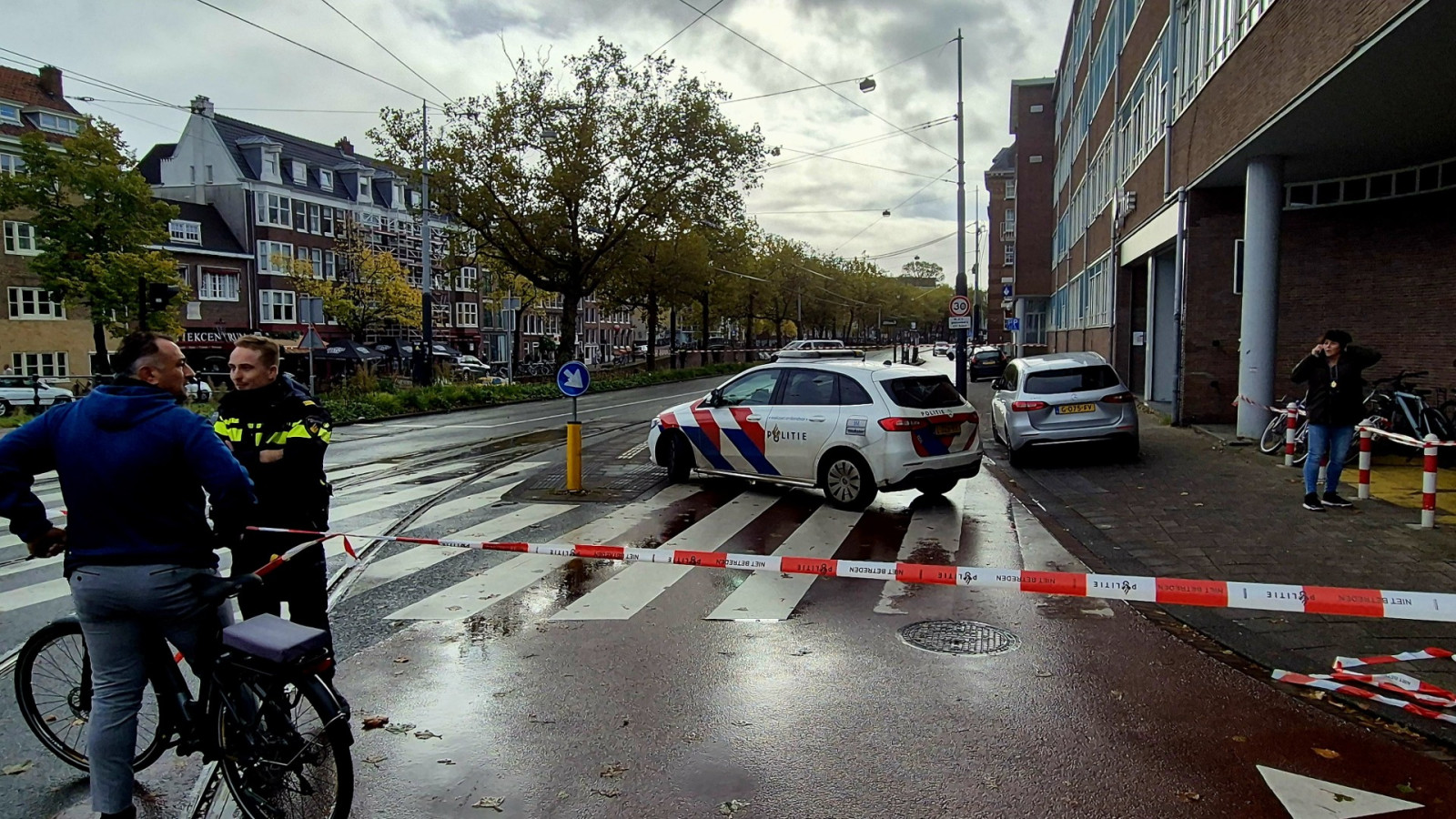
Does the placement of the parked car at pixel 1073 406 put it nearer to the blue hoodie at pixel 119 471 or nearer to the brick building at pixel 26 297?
the blue hoodie at pixel 119 471


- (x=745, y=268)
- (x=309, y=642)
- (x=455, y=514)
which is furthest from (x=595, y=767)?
(x=745, y=268)

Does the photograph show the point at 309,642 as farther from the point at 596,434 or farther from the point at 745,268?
the point at 745,268

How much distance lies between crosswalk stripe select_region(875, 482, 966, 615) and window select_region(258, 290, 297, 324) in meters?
52.6

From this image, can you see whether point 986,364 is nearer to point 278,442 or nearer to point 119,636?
point 278,442

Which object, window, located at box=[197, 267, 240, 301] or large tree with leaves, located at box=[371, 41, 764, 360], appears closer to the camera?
large tree with leaves, located at box=[371, 41, 764, 360]

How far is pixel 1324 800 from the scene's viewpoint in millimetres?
3525

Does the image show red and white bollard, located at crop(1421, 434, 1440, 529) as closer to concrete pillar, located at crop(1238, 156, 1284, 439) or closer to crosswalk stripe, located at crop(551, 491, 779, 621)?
crosswalk stripe, located at crop(551, 491, 779, 621)

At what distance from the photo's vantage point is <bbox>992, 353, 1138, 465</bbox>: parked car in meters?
12.6

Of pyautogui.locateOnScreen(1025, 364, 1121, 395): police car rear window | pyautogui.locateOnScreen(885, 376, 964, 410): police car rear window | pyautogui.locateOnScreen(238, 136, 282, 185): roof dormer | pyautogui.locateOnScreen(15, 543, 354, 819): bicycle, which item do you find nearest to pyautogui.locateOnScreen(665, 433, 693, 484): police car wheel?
pyautogui.locateOnScreen(885, 376, 964, 410): police car rear window

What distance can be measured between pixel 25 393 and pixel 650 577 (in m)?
31.3

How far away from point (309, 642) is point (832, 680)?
2.61m

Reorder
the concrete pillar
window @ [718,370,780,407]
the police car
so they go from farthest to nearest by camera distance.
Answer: the concrete pillar → window @ [718,370,780,407] → the police car

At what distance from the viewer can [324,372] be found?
137 feet

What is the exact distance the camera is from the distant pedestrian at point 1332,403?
8625 mm
